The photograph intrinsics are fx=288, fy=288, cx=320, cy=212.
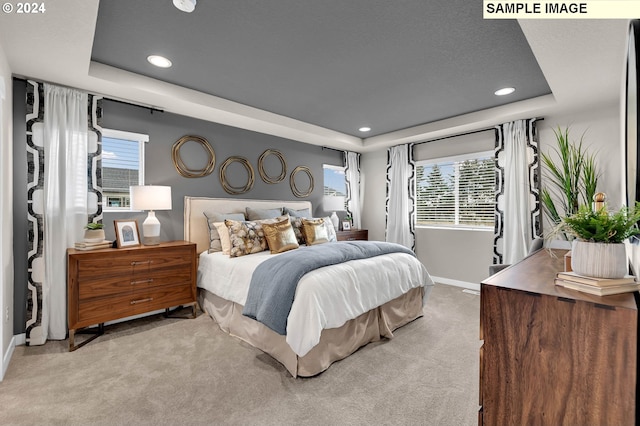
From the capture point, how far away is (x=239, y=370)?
2209 millimetres

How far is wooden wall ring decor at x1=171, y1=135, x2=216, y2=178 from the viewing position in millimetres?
3592

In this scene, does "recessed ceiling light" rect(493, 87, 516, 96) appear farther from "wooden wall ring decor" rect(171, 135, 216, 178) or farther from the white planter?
"wooden wall ring decor" rect(171, 135, 216, 178)

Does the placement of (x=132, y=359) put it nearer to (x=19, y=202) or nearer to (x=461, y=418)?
(x=19, y=202)

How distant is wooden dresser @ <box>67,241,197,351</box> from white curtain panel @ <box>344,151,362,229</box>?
3335 millimetres

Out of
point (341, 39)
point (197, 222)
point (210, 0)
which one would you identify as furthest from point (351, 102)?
point (197, 222)

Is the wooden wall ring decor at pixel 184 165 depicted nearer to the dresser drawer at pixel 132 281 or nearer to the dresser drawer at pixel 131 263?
the dresser drawer at pixel 131 263

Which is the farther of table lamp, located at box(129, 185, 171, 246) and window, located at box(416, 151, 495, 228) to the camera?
window, located at box(416, 151, 495, 228)

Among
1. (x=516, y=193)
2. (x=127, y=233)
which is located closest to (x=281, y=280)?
(x=127, y=233)

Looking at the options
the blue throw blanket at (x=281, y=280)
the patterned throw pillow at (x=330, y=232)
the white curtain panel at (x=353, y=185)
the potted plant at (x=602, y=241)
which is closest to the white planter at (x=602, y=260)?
the potted plant at (x=602, y=241)

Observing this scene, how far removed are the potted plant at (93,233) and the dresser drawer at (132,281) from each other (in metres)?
0.40

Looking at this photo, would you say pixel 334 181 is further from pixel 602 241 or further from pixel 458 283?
pixel 602 241

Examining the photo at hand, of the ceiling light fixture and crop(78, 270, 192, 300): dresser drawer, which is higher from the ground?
the ceiling light fixture

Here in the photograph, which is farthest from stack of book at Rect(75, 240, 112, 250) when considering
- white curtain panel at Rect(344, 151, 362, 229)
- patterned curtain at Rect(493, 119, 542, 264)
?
patterned curtain at Rect(493, 119, 542, 264)

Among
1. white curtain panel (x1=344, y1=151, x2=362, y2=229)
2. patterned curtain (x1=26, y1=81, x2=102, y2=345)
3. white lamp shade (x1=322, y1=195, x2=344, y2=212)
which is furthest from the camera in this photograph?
white curtain panel (x1=344, y1=151, x2=362, y2=229)
